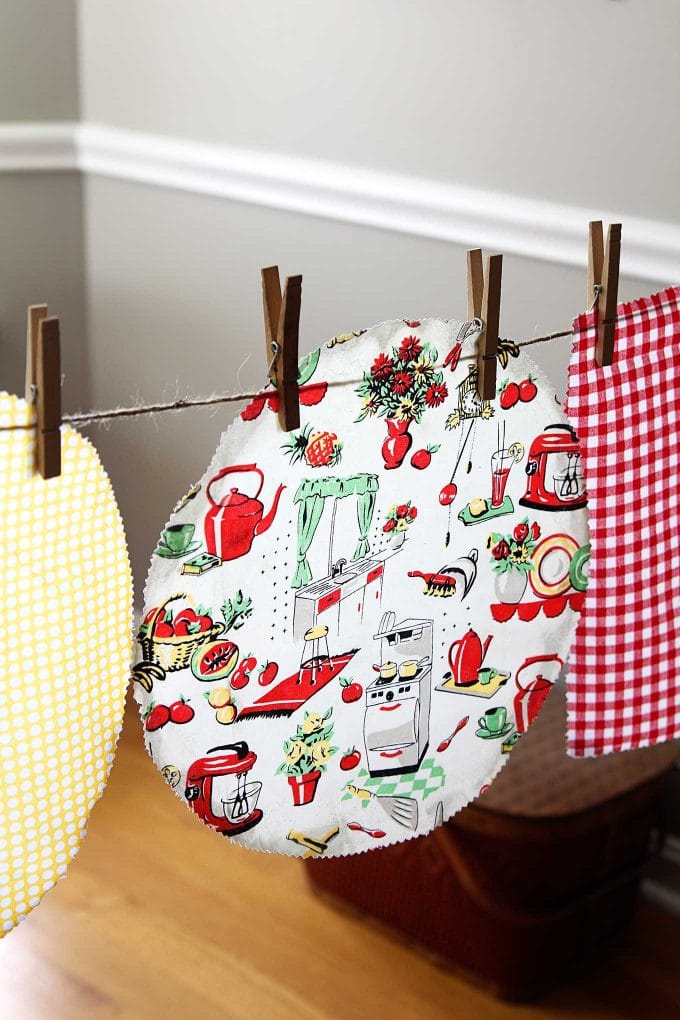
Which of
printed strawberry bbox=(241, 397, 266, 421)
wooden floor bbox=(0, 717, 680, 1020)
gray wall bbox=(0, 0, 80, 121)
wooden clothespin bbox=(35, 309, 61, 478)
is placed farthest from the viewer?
gray wall bbox=(0, 0, 80, 121)

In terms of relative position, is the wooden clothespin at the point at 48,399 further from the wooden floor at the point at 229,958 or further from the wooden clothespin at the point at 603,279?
the wooden floor at the point at 229,958

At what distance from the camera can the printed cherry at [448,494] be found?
0.70 metres

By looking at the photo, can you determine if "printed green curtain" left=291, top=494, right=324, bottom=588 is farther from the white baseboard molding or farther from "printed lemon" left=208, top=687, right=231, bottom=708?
the white baseboard molding

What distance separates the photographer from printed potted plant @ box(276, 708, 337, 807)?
0.68 metres

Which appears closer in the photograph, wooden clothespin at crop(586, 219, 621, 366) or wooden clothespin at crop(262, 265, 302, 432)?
wooden clothespin at crop(262, 265, 302, 432)

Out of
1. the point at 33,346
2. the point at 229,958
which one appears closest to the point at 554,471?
the point at 33,346

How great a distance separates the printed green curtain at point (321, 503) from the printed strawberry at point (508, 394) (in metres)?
0.10

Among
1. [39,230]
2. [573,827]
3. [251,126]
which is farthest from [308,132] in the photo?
[573,827]

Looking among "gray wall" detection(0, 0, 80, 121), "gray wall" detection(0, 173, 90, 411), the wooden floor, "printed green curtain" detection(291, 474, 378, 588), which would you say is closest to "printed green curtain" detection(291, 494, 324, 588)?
"printed green curtain" detection(291, 474, 378, 588)

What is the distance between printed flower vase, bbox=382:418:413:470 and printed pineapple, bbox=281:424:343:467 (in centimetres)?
4

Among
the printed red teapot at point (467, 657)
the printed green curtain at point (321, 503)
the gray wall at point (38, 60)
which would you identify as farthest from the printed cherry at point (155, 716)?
the gray wall at point (38, 60)

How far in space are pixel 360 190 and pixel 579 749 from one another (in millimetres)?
1008

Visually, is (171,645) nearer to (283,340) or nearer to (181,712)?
(181,712)

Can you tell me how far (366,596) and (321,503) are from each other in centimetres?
8
